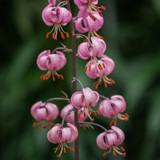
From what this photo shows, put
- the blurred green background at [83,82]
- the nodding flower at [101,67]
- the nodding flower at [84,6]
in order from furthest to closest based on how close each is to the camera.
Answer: the blurred green background at [83,82]
the nodding flower at [101,67]
the nodding flower at [84,6]

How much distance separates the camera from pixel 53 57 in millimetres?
1068

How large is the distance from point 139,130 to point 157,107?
0.66m

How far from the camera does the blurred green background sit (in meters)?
2.31

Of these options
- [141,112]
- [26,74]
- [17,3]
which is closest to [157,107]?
[141,112]

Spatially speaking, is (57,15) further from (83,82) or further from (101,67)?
(83,82)

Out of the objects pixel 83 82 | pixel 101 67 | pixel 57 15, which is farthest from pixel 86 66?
pixel 83 82

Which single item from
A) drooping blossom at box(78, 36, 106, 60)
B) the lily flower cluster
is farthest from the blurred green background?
drooping blossom at box(78, 36, 106, 60)

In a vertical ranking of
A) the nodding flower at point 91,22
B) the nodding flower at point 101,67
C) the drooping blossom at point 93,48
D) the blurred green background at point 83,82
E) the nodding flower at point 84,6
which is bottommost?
the blurred green background at point 83,82

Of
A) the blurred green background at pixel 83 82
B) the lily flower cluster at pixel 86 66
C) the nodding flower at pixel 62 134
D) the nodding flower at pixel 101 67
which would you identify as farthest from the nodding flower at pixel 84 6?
the blurred green background at pixel 83 82

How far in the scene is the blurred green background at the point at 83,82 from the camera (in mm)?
2309

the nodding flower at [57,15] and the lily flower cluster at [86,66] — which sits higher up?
the nodding flower at [57,15]

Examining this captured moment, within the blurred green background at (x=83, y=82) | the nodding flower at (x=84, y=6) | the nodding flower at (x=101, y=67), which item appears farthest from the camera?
the blurred green background at (x=83, y=82)

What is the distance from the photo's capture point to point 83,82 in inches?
86.1

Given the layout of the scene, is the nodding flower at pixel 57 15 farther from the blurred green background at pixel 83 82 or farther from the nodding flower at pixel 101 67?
the blurred green background at pixel 83 82
